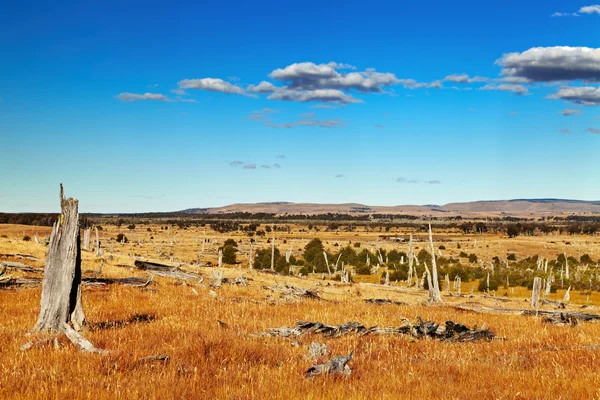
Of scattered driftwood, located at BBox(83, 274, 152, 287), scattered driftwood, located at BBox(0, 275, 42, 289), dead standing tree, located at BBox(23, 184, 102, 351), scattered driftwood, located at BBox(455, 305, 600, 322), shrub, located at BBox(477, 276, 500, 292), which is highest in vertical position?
Answer: dead standing tree, located at BBox(23, 184, 102, 351)

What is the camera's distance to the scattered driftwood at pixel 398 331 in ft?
37.1

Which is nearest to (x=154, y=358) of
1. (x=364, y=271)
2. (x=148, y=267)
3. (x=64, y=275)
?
(x=64, y=275)

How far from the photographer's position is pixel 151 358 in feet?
24.8

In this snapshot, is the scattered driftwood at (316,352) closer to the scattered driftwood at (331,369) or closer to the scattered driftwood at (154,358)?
the scattered driftwood at (331,369)

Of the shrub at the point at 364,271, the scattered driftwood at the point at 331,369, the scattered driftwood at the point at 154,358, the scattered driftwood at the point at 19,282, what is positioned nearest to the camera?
the scattered driftwood at the point at 331,369

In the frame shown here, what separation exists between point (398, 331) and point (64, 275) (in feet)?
25.1

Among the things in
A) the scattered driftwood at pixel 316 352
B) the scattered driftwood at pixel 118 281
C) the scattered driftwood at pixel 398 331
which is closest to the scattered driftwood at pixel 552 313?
the scattered driftwood at pixel 398 331

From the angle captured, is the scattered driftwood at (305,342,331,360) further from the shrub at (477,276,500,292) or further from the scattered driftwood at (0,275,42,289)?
the shrub at (477,276,500,292)

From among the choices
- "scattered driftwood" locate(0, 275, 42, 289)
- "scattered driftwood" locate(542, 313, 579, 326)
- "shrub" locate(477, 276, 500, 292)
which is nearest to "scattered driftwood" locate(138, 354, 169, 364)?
"scattered driftwood" locate(0, 275, 42, 289)

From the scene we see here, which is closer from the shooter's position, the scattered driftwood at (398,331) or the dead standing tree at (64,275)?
the dead standing tree at (64,275)

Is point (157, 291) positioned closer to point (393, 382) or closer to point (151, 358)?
point (151, 358)

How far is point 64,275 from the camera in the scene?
1046 cm

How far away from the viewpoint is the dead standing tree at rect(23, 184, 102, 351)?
10.1 meters

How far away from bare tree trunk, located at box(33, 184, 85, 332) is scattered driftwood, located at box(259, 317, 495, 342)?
13.6 feet
